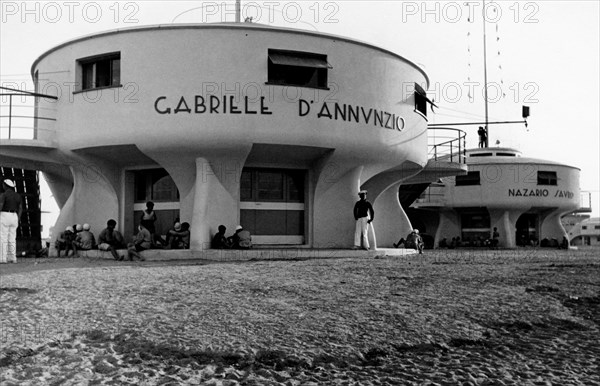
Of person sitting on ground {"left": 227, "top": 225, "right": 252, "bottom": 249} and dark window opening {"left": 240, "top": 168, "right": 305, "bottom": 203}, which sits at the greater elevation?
dark window opening {"left": 240, "top": 168, "right": 305, "bottom": 203}

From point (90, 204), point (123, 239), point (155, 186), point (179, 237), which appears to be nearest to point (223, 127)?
point (179, 237)

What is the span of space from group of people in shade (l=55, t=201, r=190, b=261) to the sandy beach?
21.9ft

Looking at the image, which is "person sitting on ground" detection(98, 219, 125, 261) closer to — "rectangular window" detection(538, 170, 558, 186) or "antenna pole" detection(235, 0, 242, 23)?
"antenna pole" detection(235, 0, 242, 23)

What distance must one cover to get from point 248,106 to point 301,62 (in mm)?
1792

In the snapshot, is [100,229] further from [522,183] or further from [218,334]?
[522,183]

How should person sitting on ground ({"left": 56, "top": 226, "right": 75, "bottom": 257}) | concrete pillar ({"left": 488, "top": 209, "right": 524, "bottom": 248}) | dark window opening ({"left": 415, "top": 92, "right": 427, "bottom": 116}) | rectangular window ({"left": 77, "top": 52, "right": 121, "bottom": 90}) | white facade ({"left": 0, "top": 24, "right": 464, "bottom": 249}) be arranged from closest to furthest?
white facade ({"left": 0, "top": 24, "right": 464, "bottom": 249})
rectangular window ({"left": 77, "top": 52, "right": 121, "bottom": 90})
person sitting on ground ({"left": 56, "top": 226, "right": 75, "bottom": 257})
dark window opening ({"left": 415, "top": 92, "right": 427, "bottom": 116})
concrete pillar ({"left": 488, "top": 209, "right": 524, "bottom": 248})

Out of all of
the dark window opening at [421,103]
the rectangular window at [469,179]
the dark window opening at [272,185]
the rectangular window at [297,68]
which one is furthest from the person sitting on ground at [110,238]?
the rectangular window at [469,179]

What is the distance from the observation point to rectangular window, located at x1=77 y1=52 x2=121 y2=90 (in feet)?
52.5

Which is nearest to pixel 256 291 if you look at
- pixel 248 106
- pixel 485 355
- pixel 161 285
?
pixel 161 285

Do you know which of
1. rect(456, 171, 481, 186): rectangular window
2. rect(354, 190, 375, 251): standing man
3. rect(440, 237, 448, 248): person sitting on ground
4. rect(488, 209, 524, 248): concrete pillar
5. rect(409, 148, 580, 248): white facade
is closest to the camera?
rect(354, 190, 375, 251): standing man

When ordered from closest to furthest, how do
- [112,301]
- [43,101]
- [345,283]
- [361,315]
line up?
1. [361,315]
2. [112,301]
3. [345,283]
4. [43,101]

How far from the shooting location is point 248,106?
Result: 586 inches

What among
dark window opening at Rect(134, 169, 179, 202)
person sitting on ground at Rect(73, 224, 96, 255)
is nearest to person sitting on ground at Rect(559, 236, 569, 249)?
dark window opening at Rect(134, 169, 179, 202)

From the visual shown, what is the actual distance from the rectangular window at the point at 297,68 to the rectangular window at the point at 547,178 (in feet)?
77.1
